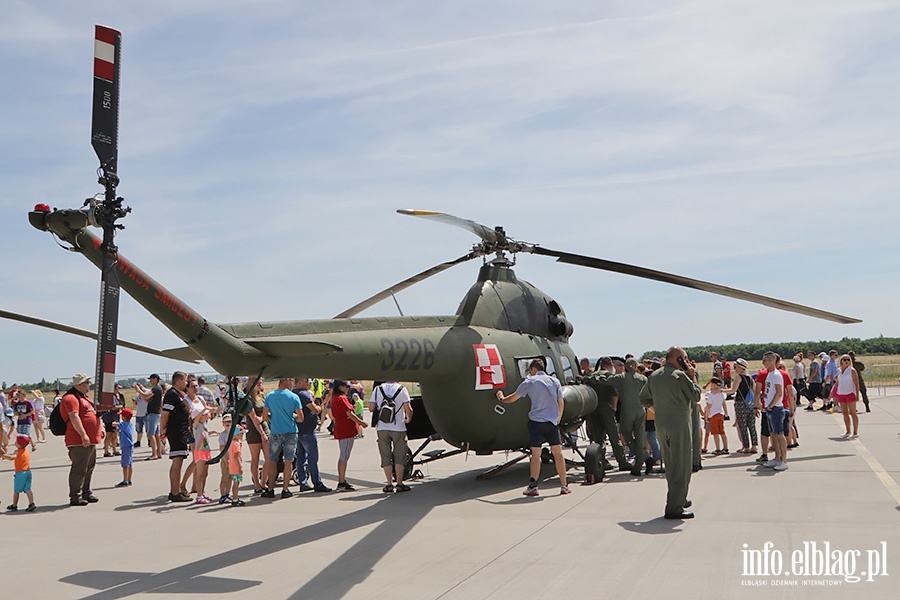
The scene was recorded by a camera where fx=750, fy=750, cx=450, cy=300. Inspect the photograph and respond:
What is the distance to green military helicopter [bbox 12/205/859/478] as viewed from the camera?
693 centimetres

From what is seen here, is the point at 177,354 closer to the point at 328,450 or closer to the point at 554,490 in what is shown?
the point at 554,490

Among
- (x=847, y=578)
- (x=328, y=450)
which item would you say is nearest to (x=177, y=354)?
(x=847, y=578)

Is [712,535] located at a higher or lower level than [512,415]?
lower

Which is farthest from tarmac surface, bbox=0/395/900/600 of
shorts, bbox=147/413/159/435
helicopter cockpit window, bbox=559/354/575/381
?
shorts, bbox=147/413/159/435

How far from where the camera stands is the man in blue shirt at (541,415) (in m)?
9.98

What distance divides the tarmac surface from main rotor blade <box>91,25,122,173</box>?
11.7 ft

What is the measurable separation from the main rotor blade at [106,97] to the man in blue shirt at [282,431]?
5251mm

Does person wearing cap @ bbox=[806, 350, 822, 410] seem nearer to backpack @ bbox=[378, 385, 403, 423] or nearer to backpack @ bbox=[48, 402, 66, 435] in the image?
backpack @ bbox=[378, 385, 403, 423]

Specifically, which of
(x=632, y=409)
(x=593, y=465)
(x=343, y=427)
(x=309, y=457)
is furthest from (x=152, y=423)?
(x=632, y=409)

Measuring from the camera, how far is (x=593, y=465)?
10602 millimetres

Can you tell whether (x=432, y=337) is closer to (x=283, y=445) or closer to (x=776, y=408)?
(x=283, y=445)

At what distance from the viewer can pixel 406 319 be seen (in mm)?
9719

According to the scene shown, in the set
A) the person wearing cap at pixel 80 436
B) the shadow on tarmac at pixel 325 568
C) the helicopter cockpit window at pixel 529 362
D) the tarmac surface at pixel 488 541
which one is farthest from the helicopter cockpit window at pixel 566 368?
the person wearing cap at pixel 80 436

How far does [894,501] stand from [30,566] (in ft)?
29.6
